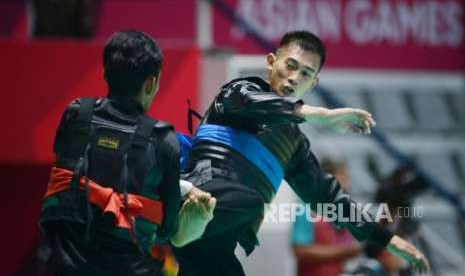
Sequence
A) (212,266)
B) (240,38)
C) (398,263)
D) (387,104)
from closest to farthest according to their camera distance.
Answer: (212,266) < (398,263) < (240,38) < (387,104)

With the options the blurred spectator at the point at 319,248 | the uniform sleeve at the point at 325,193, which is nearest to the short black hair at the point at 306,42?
the uniform sleeve at the point at 325,193

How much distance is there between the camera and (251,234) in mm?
5375

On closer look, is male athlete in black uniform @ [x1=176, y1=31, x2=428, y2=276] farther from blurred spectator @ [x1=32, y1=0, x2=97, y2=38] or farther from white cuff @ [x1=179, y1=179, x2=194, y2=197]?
blurred spectator @ [x1=32, y1=0, x2=97, y2=38]

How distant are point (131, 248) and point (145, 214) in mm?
120

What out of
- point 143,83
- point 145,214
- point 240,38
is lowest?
point 240,38

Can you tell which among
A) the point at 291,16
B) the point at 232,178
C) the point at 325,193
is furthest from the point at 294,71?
the point at 291,16

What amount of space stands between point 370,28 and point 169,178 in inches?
295

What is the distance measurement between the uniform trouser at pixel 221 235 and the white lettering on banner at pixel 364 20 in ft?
18.8

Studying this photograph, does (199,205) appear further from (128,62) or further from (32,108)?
(32,108)

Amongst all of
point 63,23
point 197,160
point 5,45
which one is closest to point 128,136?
point 197,160

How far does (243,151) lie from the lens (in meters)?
5.27

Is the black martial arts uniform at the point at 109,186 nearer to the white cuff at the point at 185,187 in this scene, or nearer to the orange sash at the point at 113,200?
the orange sash at the point at 113,200

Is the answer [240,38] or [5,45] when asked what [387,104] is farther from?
[5,45]

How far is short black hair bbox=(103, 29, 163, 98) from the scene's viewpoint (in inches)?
181
